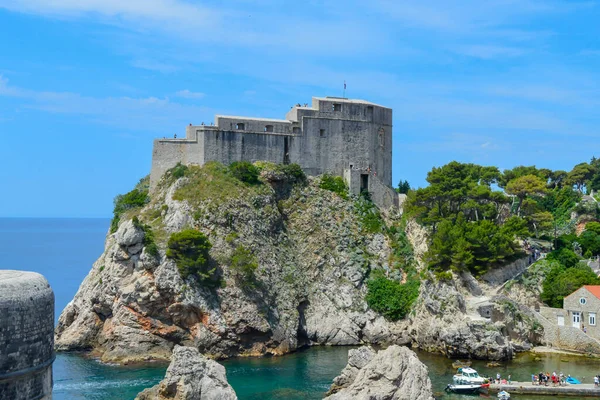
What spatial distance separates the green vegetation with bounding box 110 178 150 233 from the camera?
46781 mm

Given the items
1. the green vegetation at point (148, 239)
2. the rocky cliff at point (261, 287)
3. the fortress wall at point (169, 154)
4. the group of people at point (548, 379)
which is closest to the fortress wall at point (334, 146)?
the rocky cliff at point (261, 287)

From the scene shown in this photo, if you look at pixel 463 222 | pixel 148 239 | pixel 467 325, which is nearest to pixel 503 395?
pixel 467 325

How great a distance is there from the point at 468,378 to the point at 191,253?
1615cm

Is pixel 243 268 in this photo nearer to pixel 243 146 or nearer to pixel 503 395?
pixel 243 146

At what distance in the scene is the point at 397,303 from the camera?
42.7 metres

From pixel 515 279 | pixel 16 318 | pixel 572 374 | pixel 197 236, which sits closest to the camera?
pixel 16 318

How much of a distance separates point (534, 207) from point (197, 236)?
2326 cm

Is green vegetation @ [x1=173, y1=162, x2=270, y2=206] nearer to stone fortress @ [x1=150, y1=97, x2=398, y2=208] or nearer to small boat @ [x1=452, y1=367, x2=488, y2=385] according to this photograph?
stone fortress @ [x1=150, y1=97, x2=398, y2=208]

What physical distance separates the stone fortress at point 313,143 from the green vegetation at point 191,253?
7854 millimetres

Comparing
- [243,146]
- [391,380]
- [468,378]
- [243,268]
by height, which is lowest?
[468,378]

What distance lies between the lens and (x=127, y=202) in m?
47.5

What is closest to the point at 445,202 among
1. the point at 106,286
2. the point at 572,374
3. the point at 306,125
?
the point at 306,125

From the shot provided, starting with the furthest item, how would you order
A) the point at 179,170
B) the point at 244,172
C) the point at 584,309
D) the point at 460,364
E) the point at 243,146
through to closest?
the point at 243,146 → the point at 179,170 → the point at 244,172 → the point at 584,309 → the point at 460,364

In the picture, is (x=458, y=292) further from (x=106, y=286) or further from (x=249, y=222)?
(x=106, y=286)
